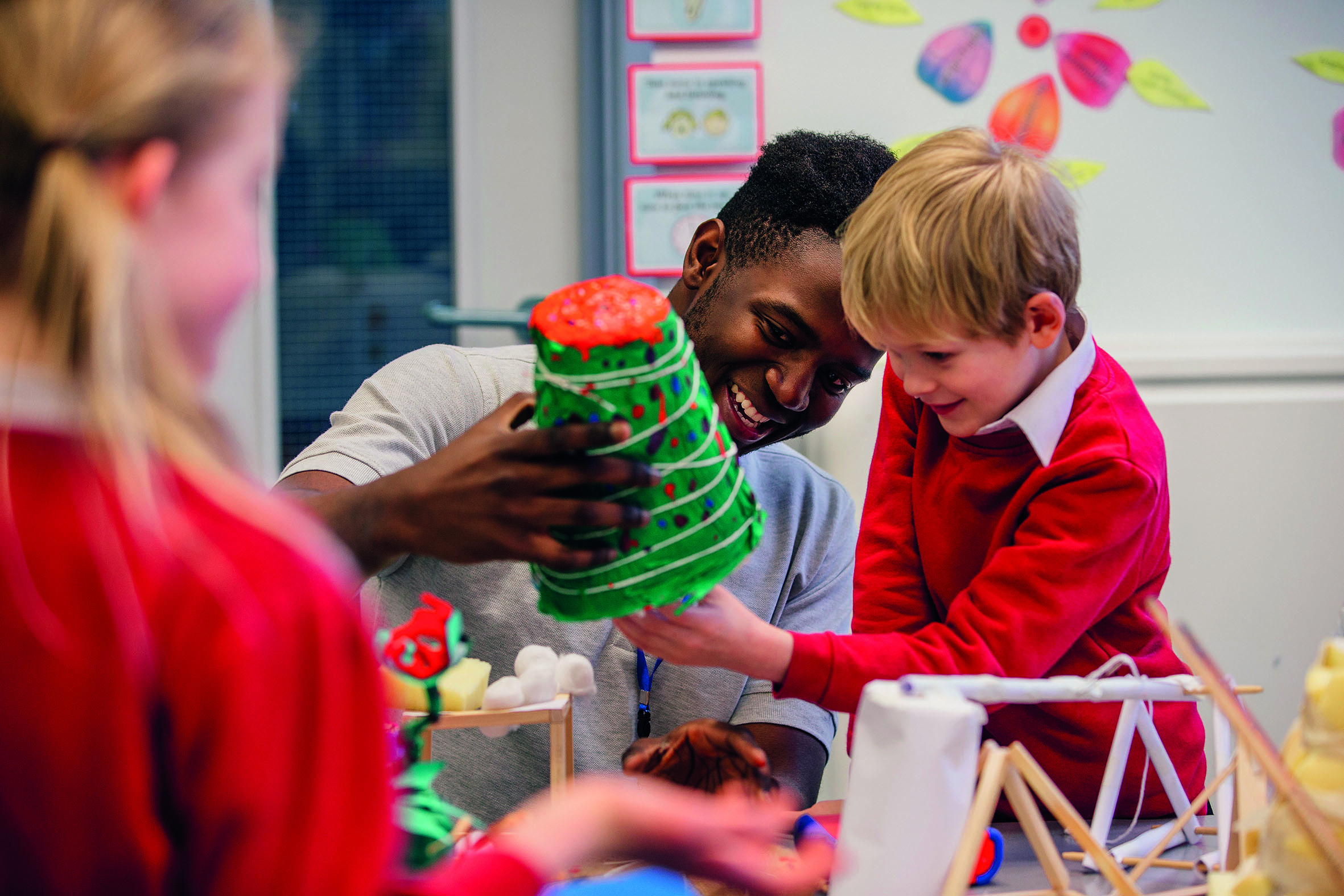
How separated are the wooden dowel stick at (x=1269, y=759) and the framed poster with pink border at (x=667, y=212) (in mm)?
1290

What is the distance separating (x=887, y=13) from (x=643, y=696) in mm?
1215

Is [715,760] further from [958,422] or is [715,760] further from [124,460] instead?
[124,460]

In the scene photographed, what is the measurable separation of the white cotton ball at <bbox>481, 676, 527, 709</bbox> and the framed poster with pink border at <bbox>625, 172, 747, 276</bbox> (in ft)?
3.67

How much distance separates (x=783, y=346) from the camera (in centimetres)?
113

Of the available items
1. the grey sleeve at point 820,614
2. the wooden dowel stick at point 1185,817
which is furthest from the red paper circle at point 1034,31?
the wooden dowel stick at point 1185,817

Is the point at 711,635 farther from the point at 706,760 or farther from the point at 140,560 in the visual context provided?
the point at 140,560

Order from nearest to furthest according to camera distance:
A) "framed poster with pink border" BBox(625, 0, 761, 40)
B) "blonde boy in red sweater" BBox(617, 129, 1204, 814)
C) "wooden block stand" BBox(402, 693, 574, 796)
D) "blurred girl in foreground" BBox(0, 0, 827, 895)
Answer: "blurred girl in foreground" BBox(0, 0, 827, 895) < "wooden block stand" BBox(402, 693, 574, 796) < "blonde boy in red sweater" BBox(617, 129, 1204, 814) < "framed poster with pink border" BBox(625, 0, 761, 40)

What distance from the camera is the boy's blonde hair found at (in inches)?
33.5

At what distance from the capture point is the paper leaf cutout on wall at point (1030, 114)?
5.62 feet

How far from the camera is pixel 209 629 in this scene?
0.33 metres

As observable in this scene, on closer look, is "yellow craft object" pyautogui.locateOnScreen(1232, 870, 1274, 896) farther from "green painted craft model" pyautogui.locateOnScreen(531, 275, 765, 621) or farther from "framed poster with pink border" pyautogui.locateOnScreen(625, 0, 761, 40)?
"framed poster with pink border" pyautogui.locateOnScreen(625, 0, 761, 40)

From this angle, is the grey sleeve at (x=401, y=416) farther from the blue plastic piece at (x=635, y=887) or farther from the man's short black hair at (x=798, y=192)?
the blue plastic piece at (x=635, y=887)

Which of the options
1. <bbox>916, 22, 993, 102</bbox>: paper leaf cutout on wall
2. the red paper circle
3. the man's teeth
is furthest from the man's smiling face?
the red paper circle

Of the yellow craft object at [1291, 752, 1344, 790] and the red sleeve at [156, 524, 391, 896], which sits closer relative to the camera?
the red sleeve at [156, 524, 391, 896]
